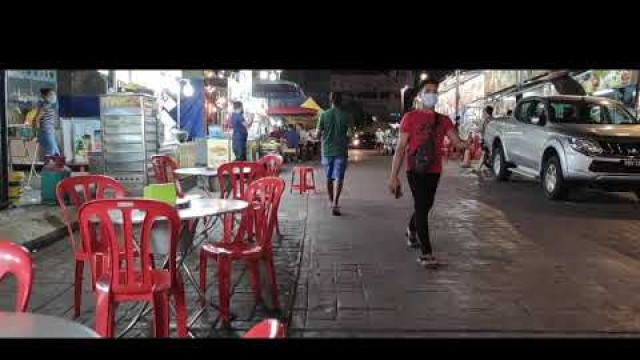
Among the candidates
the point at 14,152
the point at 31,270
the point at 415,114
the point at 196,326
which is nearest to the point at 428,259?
the point at 415,114

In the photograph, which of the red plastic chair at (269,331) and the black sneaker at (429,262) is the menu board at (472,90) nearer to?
the black sneaker at (429,262)

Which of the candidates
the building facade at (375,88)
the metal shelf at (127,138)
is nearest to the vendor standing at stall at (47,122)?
the metal shelf at (127,138)

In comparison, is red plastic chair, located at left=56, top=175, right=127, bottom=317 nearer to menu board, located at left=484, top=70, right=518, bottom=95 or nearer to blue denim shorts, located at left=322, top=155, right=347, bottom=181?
blue denim shorts, located at left=322, top=155, right=347, bottom=181

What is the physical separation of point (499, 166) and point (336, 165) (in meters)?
6.55

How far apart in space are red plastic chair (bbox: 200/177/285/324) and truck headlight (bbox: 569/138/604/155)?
6.78 metres

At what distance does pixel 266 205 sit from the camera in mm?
5254

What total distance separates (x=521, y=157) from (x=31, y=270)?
11.1 m

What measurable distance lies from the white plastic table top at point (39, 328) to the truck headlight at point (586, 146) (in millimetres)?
9355

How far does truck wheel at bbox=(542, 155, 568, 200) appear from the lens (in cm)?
1064

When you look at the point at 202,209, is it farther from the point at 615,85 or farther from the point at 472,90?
the point at 472,90

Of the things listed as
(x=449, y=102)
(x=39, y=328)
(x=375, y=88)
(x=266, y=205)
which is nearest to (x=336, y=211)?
(x=266, y=205)

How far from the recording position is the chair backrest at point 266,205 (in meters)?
5.10

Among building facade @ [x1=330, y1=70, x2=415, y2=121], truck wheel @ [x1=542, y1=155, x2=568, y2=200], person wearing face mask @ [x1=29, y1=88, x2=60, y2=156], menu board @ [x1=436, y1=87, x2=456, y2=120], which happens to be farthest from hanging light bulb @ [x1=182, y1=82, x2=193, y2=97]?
building facade @ [x1=330, y1=70, x2=415, y2=121]
